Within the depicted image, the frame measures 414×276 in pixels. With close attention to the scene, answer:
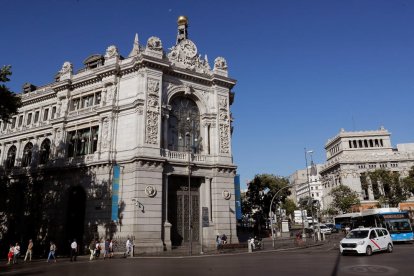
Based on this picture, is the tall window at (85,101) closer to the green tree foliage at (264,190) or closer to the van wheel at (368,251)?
the van wheel at (368,251)

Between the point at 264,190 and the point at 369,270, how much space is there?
169 feet

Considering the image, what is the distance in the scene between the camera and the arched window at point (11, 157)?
4394cm

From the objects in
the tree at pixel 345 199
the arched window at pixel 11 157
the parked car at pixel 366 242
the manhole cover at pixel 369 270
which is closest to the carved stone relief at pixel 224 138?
the parked car at pixel 366 242

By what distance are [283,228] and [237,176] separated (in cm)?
3206

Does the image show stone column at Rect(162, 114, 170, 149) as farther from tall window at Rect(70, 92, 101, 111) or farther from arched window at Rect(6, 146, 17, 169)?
arched window at Rect(6, 146, 17, 169)

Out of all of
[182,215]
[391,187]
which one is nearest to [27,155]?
[182,215]

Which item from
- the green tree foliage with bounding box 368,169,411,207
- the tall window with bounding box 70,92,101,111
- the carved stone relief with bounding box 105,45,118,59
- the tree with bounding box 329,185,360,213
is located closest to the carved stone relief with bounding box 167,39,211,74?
the carved stone relief with bounding box 105,45,118,59

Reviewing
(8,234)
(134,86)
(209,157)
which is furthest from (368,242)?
(8,234)

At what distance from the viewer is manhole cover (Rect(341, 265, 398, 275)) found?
524 inches

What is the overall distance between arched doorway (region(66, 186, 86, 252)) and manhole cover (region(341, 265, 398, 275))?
88.8 feet

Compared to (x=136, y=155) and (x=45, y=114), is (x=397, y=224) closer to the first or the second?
(x=136, y=155)

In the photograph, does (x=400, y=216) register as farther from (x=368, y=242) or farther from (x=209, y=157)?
(x=209, y=157)

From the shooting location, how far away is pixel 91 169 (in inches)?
1319

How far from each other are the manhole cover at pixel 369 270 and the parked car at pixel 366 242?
5.21 metres
